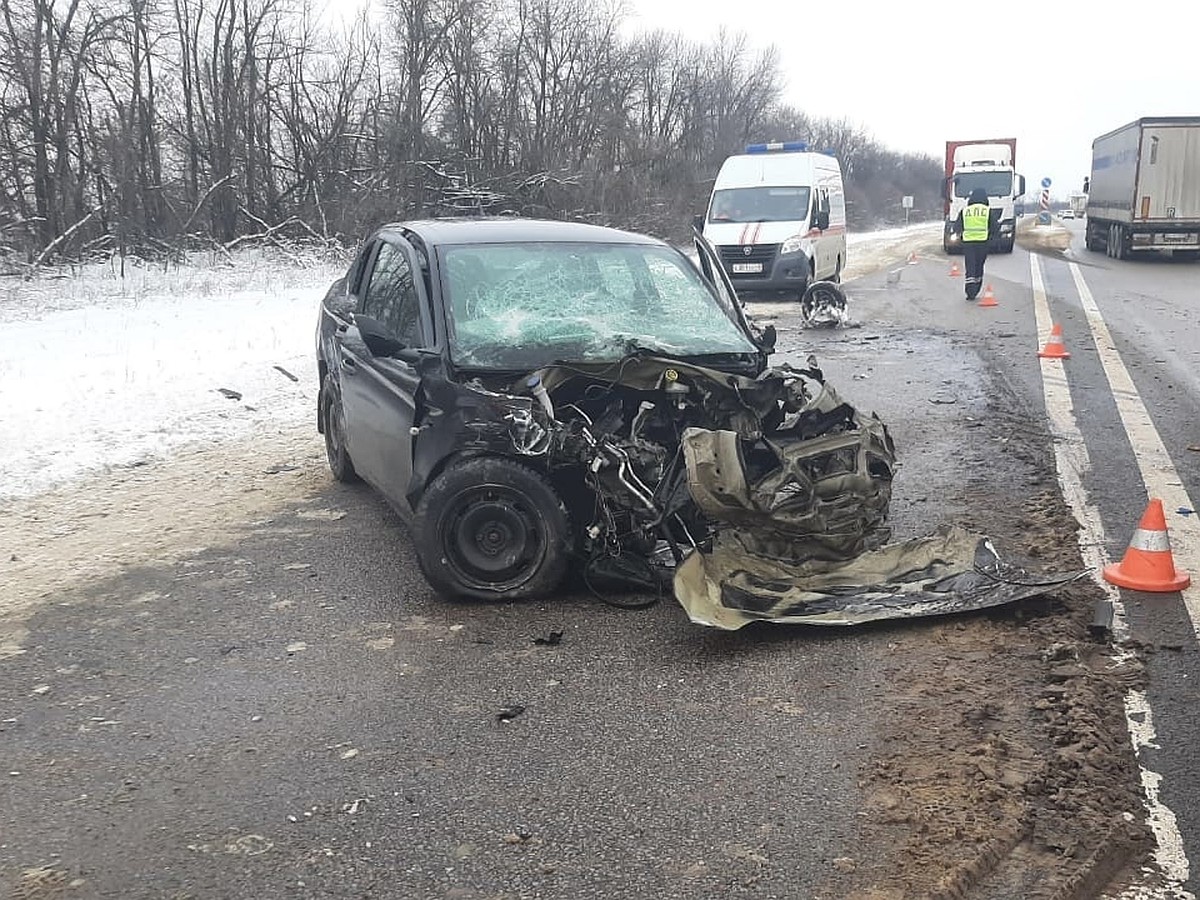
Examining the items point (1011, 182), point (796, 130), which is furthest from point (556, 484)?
point (796, 130)

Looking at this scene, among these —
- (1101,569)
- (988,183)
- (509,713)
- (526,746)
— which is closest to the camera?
(526,746)

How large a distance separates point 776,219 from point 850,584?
15127mm

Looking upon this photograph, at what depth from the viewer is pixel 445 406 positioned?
482cm

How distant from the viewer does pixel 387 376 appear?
5504 mm

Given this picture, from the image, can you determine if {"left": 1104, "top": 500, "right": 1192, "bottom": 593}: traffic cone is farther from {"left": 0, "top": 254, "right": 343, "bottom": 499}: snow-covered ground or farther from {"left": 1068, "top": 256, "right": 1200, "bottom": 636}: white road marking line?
{"left": 0, "top": 254, "right": 343, "bottom": 499}: snow-covered ground

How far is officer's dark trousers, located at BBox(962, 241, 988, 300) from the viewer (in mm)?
17688

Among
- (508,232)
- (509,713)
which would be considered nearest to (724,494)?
(509,713)

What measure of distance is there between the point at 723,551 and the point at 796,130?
75574 millimetres

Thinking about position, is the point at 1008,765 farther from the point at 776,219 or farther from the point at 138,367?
the point at 776,219

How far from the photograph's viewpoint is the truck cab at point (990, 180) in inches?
1205

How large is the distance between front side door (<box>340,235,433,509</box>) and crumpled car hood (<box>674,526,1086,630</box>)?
158 centimetres

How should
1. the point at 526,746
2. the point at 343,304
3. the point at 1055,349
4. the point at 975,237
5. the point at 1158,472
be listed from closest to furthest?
the point at 526,746
the point at 1158,472
the point at 343,304
the point at 1055,349
the point at 975,237

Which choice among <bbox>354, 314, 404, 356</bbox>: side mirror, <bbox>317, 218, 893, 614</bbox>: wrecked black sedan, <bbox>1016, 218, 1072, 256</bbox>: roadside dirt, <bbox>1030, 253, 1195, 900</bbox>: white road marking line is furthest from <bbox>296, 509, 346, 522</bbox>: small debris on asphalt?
<bbox>1016, 218, 1072, 256</bbox>: roadside dirt

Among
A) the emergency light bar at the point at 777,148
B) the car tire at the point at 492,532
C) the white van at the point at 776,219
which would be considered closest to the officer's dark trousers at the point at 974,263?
the white van at the point at 776,219
